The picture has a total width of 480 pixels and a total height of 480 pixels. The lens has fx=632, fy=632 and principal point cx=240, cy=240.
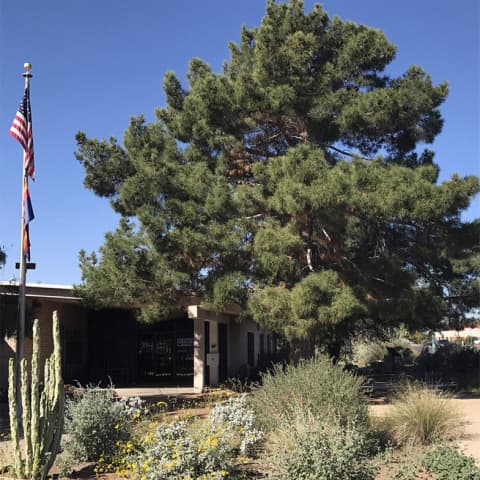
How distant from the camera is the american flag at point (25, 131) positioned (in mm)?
15477

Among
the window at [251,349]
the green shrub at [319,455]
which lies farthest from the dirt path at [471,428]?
the window at [251,349]

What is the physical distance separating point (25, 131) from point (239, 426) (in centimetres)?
983

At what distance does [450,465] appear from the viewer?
8.05 m

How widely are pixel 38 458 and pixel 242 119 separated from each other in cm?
1169

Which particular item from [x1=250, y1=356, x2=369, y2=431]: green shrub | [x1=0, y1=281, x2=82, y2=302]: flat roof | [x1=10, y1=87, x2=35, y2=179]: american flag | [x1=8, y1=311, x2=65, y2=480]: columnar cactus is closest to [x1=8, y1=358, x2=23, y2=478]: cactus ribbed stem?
[x1=8, y1=311, x2=65, y2=480]: columnar cactus

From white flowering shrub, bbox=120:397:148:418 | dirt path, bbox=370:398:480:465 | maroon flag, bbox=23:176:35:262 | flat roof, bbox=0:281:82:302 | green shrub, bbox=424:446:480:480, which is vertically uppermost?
maroon flag, bbox=23:176:35:262

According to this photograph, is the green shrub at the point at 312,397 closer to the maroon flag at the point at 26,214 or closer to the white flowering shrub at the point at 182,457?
the white flowering shrub at the point at 182,457

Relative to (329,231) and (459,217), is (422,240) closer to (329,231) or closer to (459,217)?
(459,217)

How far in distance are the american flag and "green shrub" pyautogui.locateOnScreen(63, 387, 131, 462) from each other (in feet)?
26.5

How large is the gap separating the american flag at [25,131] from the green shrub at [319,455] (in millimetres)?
10555

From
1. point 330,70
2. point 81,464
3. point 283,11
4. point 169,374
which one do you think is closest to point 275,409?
point 81,464

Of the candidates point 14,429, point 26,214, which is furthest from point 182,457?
point 26,214

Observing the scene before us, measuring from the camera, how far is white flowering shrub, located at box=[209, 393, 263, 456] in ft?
29.7

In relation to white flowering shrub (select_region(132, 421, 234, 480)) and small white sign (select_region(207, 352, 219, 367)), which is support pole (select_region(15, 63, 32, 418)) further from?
small white sign (select_region(207, 352, 219, 367))
